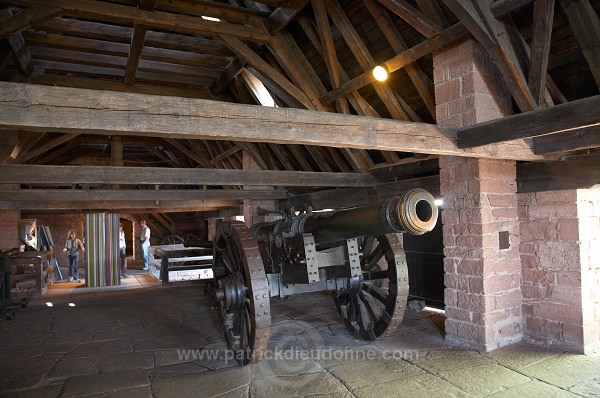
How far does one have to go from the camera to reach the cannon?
128 inches

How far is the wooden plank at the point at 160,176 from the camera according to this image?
5.20 metres

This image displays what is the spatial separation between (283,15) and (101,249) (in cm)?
646

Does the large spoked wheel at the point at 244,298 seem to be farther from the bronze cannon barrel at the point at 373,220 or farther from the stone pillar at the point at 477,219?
the stone pillar at the point at 477,219

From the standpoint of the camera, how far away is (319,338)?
446 cm

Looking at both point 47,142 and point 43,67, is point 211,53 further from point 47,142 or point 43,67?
point 47,142

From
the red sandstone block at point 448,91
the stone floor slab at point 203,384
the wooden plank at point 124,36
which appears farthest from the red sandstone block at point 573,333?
the wooden plank at point 124,36

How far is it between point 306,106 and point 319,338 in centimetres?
330

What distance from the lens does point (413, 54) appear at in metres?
4.32

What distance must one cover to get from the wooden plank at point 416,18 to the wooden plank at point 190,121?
1161 mm

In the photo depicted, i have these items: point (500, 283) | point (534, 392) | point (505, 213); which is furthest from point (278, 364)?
point (505, 213)

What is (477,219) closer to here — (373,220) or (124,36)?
(373,220)

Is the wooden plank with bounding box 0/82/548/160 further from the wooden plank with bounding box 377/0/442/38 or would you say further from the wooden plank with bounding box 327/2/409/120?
the wooden plank with bounding box 327/2/409/120

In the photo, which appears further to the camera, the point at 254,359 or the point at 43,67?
the point at 43,67

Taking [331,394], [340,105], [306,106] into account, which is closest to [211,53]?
[306,106]
